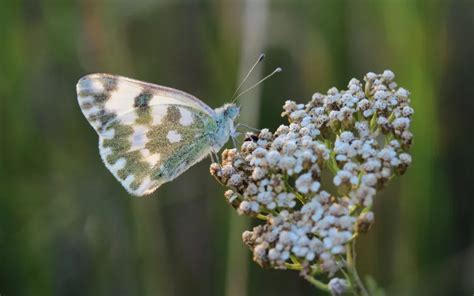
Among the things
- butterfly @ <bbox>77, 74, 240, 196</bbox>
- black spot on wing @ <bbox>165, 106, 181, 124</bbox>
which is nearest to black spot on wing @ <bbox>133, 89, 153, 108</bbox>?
butterfly @ <bbox>77, 74, 240, 196</bbox>

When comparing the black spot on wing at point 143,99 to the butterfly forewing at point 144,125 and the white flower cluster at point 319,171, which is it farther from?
the white flower cluster at point 319,171

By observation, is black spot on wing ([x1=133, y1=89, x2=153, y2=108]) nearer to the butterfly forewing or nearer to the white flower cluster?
the butterfly forewing

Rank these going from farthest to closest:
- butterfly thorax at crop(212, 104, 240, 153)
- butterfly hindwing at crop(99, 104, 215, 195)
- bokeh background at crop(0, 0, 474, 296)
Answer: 1. bokeh background at crop(0, 0, 474, 296)
2. butterfly thorax at crop(212, 104, 240, 153)
3. butterfly hindwing at crop(99, 104, 215, 195)

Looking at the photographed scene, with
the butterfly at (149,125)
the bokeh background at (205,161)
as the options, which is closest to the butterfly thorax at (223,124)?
the butterfly at (149,125)

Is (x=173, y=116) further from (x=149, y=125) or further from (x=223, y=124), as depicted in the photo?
(x=223, y=124)

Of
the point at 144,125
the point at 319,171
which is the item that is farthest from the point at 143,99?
the point at 319,171

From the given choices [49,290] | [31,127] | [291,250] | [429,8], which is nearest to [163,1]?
[31,127]
